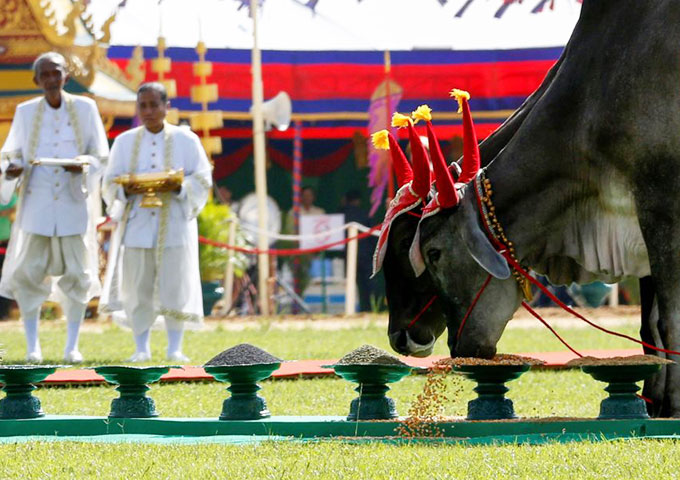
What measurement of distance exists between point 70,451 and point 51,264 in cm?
523

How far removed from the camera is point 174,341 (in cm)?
1052

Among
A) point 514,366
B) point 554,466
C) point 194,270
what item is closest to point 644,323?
point 514,366

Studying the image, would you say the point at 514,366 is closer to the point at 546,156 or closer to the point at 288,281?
the point at 546,156

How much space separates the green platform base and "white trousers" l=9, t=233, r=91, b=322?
4.15 metres

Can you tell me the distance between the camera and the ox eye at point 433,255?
5.86 metres

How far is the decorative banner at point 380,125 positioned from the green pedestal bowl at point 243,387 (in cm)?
1336

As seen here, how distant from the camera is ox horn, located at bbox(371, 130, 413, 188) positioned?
6.38m

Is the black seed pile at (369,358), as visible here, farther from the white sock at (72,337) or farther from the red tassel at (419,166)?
the white sock at (72,337)

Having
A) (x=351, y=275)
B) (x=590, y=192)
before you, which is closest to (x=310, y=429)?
(x=590, y=192)

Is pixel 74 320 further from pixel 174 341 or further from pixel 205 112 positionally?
pixel 205 112

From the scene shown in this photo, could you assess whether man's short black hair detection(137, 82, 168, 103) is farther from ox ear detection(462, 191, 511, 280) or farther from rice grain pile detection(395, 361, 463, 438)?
rice grain pile detection(395, 361, 463, 438)

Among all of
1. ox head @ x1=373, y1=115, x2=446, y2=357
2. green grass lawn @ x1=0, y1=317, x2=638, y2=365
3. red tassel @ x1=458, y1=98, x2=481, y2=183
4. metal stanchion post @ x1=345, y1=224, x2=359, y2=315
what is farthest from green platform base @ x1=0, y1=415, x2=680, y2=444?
metal stanchion post @ x1=345, y1=224, x2=359, y2=315

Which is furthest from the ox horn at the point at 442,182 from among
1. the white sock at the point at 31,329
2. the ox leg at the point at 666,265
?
the white sock at the point at 31,329

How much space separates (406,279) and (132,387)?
49.6 inches
